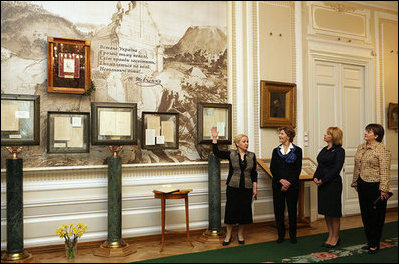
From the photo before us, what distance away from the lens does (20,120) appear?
201 inches

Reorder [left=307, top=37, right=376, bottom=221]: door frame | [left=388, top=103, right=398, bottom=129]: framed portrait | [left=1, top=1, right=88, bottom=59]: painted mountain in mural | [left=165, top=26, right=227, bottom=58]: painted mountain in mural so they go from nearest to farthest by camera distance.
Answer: [left=1, top=1, right=88, bottom=59]: painted mountain in mural
[left=165, top=26, right=227, bottom=58]: painted mountain in mural
[left=307, top=37, right=376, bottom=221]: door frame
[left=388, top=103, right=398, bottom=129]: framed portrait

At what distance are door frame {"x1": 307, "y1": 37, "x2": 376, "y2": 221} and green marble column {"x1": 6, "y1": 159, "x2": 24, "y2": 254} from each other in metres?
4.80

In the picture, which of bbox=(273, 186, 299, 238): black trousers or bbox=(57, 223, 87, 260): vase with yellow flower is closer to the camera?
bbox=(57, 223, 87, 260): vase with yellow flower

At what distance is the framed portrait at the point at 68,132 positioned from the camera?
534 centimetres

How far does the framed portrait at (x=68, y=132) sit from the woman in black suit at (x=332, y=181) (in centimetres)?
320

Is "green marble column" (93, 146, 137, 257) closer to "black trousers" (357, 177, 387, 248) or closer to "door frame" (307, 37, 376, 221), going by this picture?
"black trousers" (357, 177, 387, 248)

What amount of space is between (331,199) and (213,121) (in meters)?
2.03

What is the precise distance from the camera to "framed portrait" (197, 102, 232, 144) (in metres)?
6.20

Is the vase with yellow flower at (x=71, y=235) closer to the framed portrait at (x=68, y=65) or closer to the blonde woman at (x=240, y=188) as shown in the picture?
the framed portrait at (x=68, y=65)

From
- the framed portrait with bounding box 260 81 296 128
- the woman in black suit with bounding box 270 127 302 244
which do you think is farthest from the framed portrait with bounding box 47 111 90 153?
the framed portrait with bounding box 260 81 296 128

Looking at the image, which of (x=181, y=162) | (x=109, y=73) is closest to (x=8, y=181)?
(x=109, y=73)

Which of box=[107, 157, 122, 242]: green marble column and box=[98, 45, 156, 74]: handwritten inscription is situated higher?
box=[98, 45, 156, 74]: handwritten inscription

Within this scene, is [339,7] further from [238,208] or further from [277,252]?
[277,252]

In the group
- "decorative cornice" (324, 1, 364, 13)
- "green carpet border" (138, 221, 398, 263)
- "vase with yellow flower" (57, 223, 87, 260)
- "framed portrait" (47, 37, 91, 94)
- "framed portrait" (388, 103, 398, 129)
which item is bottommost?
"green carpet border" (138, 221, 398, 263)
